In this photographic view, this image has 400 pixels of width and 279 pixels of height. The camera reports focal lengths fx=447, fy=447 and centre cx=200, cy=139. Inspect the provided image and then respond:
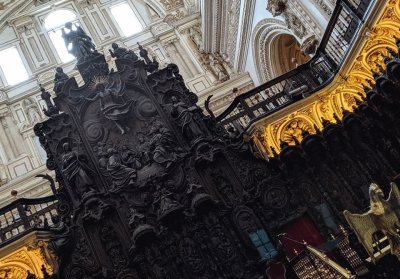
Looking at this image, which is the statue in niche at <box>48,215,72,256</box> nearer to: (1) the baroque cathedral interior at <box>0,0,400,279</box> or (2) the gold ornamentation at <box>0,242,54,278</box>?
(1) the baroque cathedral interior at <box>0,0,400,279</box>

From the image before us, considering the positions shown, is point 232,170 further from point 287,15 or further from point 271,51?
point 271,51

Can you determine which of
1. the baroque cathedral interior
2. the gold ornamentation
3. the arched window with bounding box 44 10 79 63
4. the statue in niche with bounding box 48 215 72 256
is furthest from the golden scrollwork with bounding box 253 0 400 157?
the arched window with bounding box 44 10 79 63

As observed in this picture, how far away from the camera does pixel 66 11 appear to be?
978 inches

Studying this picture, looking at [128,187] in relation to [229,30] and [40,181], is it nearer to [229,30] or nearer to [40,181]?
[40,181]

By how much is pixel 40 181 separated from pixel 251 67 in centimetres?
1054

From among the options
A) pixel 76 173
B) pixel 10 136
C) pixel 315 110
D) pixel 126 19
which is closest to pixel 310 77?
pixel 315 110

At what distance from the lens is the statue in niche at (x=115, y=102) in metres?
13.7

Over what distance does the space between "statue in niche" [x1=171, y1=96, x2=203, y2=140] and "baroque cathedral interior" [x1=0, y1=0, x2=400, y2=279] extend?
35 millimetres

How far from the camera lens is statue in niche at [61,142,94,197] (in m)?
12.4

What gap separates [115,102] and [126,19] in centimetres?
1222

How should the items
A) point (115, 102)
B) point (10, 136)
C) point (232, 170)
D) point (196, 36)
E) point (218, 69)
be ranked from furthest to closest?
point (196, 36) → point (218, 69) → point (10, 136) → point (115, 102) → point (232, 170)

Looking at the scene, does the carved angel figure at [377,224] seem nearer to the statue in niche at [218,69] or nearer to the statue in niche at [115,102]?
the statue in niche at [115,102]

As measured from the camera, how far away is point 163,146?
516 inches

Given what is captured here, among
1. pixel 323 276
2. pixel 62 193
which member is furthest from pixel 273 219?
pixel 62 193
